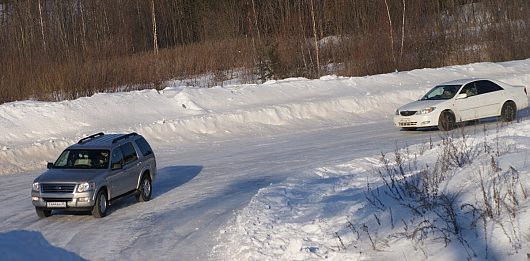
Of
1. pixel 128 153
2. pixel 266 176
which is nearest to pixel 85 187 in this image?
pixel 128 153

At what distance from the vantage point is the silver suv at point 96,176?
585 inches

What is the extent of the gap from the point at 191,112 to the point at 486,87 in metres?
11.9

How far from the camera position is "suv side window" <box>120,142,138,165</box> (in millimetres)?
16562

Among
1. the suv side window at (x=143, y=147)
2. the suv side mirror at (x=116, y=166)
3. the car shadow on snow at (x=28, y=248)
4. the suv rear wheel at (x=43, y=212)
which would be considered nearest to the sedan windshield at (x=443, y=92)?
the suv side window at (x=143, y=147)

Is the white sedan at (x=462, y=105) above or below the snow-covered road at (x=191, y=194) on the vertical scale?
above

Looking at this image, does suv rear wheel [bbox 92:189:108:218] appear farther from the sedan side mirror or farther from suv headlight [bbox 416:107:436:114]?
the sedan side mirror

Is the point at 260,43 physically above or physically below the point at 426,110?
above

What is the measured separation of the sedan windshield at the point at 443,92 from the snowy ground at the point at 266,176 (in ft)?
5.43

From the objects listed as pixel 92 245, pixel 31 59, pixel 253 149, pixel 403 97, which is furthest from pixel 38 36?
pixel 92 245

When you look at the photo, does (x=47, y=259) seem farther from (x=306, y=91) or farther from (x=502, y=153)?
(x=306, y=91)

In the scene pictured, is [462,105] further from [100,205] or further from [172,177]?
[100,205]

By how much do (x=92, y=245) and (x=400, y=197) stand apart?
5.34m

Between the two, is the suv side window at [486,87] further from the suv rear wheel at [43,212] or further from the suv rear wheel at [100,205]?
the suv rear wheel at [43,212]

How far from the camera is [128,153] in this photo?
16.8 m
